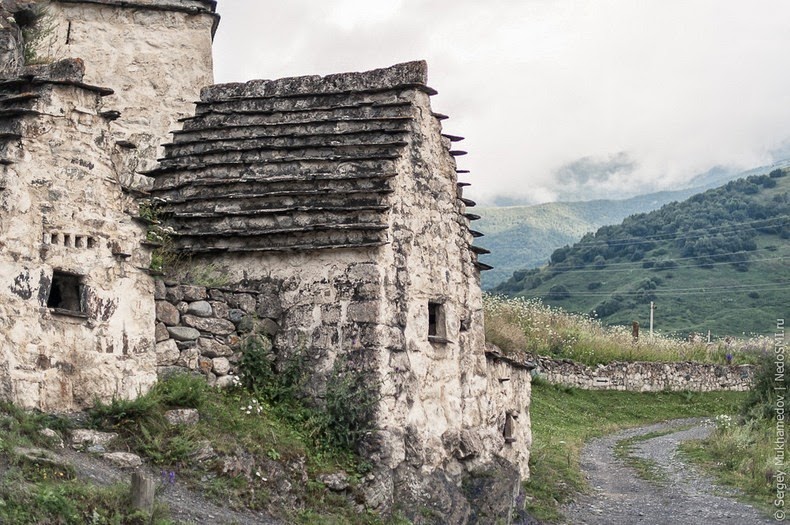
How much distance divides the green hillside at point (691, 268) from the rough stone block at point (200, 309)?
49.3 metres

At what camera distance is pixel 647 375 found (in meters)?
33.5

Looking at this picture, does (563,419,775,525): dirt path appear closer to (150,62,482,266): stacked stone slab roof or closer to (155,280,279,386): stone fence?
(150,62,482,266): stacked stone slab roof

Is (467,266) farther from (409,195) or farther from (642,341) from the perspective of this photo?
(642,341)

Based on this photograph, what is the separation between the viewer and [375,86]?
13.7 m

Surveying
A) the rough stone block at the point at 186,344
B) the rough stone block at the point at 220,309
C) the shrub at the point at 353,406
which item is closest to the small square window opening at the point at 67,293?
the rough stone block at the point at 186,344

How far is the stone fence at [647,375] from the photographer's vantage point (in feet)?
102

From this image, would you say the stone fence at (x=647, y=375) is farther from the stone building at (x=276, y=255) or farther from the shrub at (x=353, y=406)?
the shrub at (x=353, y=406)

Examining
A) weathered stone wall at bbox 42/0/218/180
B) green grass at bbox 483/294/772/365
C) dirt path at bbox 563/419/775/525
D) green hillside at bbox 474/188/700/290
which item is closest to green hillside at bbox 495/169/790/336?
green grass at bbox 483/294/772/365

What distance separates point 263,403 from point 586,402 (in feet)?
63.4

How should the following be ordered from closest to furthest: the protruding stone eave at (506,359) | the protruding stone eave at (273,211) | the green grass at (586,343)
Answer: the protruding stone eave at (273,211)
the protruding stone eave at (506,359)
the green grass at (586,343)

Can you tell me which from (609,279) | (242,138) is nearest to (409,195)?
(242,138)

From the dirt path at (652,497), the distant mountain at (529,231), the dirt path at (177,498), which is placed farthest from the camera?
the distant mountain at (529,231)

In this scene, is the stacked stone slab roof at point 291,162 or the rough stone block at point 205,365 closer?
the rough stone block at point 205,365

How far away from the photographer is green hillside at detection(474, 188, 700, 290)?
481 feet
